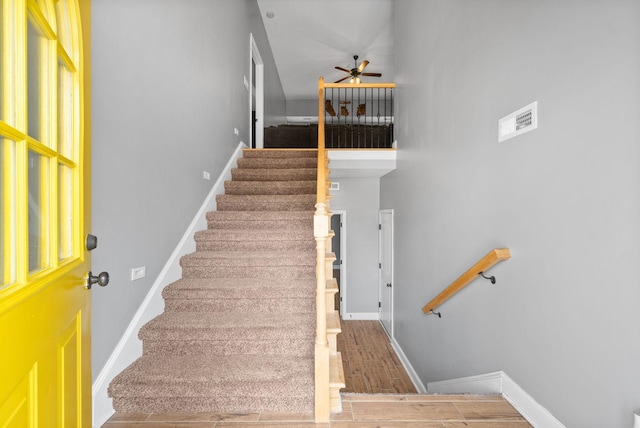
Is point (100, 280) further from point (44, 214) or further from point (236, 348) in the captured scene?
point (236, 348)

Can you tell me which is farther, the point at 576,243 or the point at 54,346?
the point at 576,243

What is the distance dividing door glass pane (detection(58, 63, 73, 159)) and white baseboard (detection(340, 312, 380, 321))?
5.49 meters

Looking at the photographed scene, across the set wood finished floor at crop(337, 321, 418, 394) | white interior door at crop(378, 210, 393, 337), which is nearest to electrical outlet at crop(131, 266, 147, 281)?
wood finished floor at crop(337, 321, 418, 394)

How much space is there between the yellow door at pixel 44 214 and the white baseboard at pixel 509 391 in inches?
77.9

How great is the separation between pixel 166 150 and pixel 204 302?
126 cm

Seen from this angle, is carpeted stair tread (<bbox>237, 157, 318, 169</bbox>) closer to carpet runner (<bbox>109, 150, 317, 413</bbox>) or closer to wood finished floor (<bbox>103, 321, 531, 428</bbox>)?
carpet runner (<bbox>109, 150, 317, 413</bbox>)

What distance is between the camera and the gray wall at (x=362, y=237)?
5.98 meters

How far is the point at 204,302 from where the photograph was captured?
98.9 inches

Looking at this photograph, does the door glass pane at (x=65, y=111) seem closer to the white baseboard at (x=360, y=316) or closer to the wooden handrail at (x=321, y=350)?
the wooden handrail at (x=321, y=350)

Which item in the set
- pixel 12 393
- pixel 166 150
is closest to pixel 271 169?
pixel 166 150

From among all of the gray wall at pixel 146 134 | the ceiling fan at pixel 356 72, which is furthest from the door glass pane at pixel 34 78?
the ceiling fan at pixel 356 72

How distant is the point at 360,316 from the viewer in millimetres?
5977

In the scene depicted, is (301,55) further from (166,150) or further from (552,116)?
(552,116)

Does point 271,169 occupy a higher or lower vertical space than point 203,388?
higher
